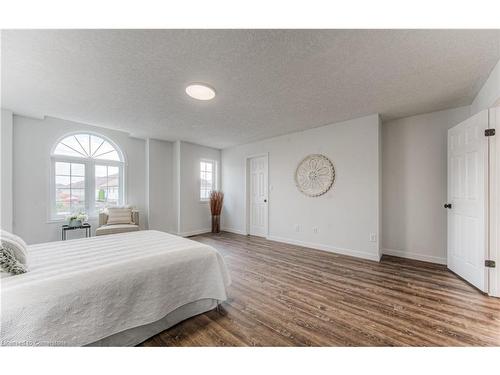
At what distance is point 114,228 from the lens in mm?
3586

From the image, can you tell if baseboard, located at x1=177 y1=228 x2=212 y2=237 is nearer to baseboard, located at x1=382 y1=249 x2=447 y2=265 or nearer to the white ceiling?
the white ceiling

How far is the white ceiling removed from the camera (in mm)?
1574

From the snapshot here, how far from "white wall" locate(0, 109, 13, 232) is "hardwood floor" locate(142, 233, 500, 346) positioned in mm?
3523

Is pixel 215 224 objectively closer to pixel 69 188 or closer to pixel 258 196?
pixel 258 196

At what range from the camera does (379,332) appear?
5.00 feet

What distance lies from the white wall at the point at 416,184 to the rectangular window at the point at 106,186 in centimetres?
552

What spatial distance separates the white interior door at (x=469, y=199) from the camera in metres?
2.21

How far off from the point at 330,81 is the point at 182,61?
159 cm

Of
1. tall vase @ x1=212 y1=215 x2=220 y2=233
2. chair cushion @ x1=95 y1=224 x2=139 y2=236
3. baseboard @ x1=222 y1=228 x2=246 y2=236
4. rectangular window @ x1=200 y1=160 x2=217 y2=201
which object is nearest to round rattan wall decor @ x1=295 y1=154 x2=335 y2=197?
baseboard @ x1=222 y1=228 x2=246 y2=236

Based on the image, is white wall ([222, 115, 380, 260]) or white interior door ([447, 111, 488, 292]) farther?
white wall ([222, 115, 380, 260])

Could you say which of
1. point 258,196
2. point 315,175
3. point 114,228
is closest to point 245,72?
point 315,175

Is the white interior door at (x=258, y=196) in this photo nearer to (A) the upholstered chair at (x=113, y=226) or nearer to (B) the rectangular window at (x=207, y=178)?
(B) the rectangular window at (x=207, y=178)

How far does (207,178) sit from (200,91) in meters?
3.50
